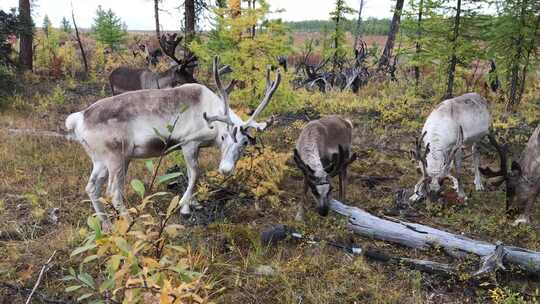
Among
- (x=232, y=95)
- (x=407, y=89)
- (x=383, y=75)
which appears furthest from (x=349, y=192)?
(x=383, y=75)

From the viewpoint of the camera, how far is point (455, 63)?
11.5m

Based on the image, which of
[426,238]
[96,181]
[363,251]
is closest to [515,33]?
[426,238]

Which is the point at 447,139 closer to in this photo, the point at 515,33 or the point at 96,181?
the point at 96,181

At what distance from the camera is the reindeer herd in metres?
5.35

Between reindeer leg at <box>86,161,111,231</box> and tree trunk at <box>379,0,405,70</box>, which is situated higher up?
tree trunk at <box>379,0,405,70</box>

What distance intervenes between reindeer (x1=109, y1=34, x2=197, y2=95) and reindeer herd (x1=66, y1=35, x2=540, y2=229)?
4.60m

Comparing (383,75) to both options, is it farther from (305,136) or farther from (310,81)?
(305,136)

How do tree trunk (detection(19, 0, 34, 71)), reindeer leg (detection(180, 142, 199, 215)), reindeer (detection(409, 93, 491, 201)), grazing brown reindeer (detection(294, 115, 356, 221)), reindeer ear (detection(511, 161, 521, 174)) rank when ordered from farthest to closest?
tree trunk (detection(19, 0, 34, 71)) < reindeer (detection(409, 93, 491, 201)) < reindeer ear (detection(511, 161, 521, 174)) < reindeer leg (detection(180, 142, 199, 215)) < grazing brown reindeer (detection(294, 115, 356, 221))

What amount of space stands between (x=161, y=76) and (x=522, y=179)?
28.9 ft

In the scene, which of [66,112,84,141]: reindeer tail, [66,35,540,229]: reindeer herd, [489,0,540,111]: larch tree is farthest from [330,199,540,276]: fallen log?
[489,0,540,111]: larch tree

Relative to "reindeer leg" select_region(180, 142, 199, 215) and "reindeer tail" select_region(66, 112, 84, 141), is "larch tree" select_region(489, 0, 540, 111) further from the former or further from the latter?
"reindeer tail" select_region(66, 112, 84, 141)

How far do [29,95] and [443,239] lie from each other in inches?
488

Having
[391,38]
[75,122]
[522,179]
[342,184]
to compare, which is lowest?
[342,184]

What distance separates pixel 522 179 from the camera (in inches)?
241
